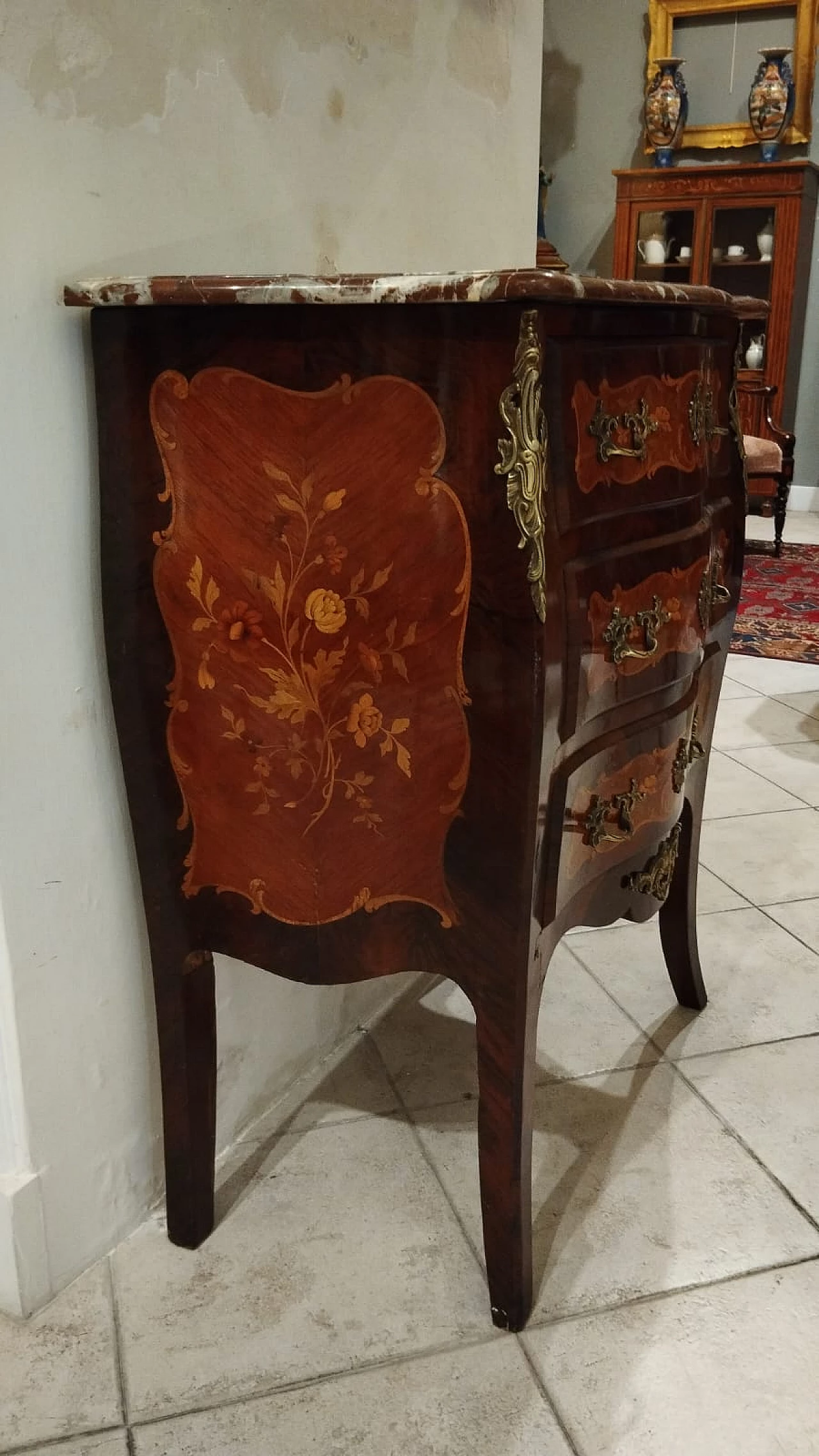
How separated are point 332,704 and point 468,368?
32cm

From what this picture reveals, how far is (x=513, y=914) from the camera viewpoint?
3.53 ft

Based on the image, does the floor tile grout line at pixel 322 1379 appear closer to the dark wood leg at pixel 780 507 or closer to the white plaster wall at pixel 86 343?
the white plaster wall at pixel 86 343

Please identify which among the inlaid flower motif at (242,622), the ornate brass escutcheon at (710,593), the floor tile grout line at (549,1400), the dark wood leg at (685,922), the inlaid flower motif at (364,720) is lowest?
the floor tile grout line at (549,1400)

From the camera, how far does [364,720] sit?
1078mm

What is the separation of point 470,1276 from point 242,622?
75cm

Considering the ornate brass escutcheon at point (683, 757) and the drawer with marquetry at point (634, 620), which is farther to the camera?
the ornate brass escutcheon at point (683, 757)

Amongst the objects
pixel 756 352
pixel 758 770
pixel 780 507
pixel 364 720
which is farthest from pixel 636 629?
pixel 756 352

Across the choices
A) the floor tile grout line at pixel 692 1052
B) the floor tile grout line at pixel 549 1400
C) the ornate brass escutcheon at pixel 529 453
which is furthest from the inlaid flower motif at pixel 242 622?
the floor tile grout line at pixel 692 1052

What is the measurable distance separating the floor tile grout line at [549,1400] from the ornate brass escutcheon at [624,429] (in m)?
0.87

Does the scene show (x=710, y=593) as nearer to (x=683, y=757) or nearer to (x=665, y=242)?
(x=683, y=757)

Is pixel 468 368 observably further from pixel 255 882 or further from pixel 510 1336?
pixel 510 1336

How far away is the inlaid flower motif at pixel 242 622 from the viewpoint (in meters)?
1.07

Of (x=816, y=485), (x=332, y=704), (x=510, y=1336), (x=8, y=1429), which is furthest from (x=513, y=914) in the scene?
→ (x=816, y=485)

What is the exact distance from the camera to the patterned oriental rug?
3736 mm
